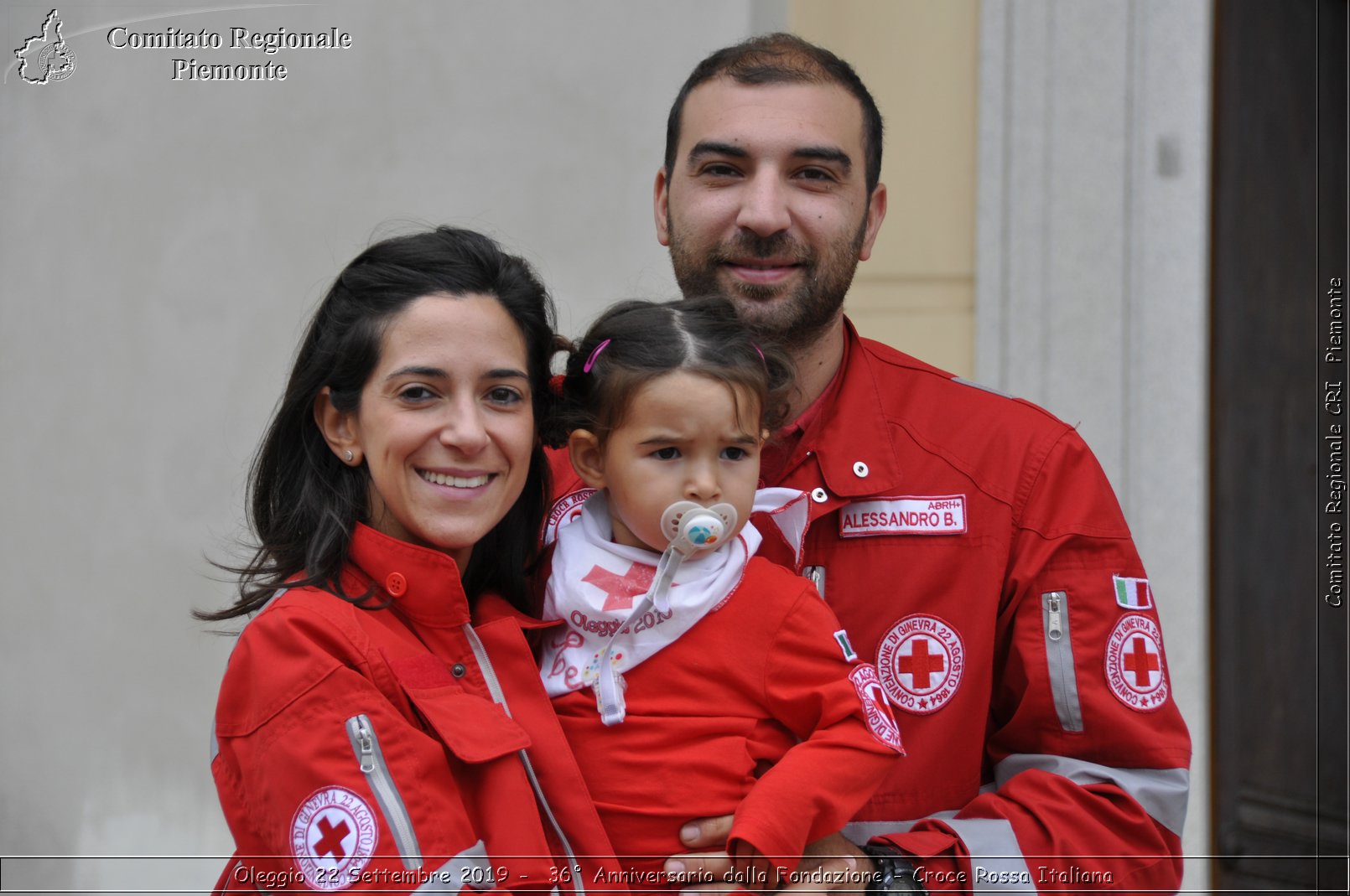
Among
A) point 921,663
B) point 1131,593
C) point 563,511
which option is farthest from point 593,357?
point 1131,593

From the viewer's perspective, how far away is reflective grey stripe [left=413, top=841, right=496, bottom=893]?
1877mm

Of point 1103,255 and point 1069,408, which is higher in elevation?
point 1103,255

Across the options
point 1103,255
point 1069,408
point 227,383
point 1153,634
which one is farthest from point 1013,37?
point 227,383

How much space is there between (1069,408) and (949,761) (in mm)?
2298

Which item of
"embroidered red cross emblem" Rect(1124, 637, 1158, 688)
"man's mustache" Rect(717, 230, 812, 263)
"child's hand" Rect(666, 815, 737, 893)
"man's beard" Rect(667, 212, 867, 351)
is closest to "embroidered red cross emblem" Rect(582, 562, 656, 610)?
"child's hand" Rect(666, 815, 737, 893)

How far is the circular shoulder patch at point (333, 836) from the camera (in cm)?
184

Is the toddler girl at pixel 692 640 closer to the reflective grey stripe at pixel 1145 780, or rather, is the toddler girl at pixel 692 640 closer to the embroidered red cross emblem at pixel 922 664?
the embroidered red cross emblem at pixel 922 664

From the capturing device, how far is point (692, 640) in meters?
2.22

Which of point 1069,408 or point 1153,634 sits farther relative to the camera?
point 1069,408

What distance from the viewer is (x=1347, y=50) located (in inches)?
168

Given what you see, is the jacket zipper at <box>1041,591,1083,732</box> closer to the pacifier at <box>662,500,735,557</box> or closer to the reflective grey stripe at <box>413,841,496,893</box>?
the pacifier at <box>662,500,735,557</box>

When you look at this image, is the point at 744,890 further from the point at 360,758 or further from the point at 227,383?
the point at 227,383

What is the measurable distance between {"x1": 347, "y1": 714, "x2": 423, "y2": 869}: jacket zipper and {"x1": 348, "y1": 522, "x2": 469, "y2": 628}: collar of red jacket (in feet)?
0.89

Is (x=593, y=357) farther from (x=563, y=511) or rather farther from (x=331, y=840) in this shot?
(x=331, y=840)
